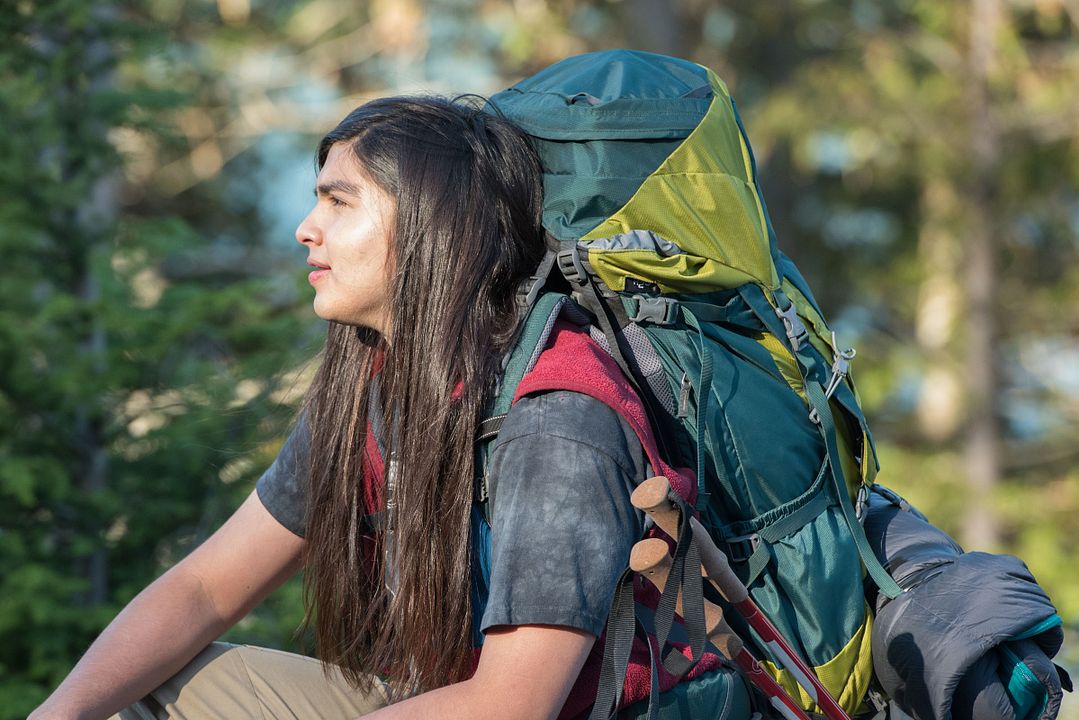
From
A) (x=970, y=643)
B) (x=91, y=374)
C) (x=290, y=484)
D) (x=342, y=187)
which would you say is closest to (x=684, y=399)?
(x=970, y=643)

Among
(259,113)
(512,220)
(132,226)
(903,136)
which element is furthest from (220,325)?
(259,113)

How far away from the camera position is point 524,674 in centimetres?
169

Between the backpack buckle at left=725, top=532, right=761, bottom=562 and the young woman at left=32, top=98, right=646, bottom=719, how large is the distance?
0.75 ft

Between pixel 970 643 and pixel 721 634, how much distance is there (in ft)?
1.31

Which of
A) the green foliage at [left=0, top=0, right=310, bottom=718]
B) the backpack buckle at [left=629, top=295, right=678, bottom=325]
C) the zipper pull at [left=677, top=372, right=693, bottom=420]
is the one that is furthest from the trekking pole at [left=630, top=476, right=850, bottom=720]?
the green foliage at [left=0, top=0, right=310, bottom=718]

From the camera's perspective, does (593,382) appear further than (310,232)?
No

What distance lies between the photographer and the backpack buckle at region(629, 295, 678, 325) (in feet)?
6.33

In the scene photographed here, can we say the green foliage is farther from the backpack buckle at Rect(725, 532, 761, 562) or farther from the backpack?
the backpack buckle at Rect(725, 532, 761, 562)

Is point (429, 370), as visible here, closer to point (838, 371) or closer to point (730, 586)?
point (730, 586)

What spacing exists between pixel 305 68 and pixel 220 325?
37.0 feet

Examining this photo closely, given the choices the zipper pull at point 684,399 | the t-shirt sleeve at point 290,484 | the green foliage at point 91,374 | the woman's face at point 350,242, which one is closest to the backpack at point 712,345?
the zipper pull at point 684,399

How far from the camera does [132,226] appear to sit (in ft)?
13.7

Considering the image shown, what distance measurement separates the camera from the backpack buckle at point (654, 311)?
193cm

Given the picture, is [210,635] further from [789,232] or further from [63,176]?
[789,232]
